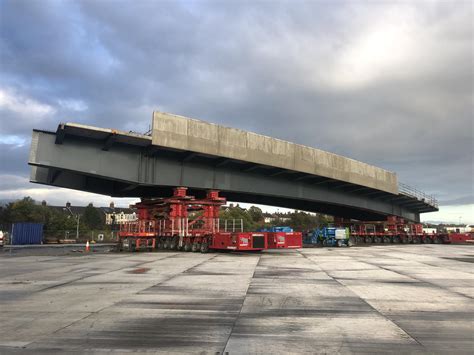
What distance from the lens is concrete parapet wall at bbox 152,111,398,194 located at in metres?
26.8

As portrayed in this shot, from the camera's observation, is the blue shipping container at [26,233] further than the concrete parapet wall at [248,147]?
Yes

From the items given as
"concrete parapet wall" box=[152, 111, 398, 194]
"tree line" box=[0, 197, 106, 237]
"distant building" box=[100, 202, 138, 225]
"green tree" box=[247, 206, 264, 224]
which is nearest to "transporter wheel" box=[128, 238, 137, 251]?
"concrete parapet wall" box=[152, 111, 398, 194]

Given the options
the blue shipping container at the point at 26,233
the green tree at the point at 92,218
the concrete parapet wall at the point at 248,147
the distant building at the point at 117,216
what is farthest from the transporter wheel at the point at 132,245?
the green tree at the point at 92,218

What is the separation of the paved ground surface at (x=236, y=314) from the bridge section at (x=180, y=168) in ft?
38.6

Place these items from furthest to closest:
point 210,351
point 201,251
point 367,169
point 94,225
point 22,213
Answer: point 94,225
point 22,213
point 367,169
point 201,251
point 210,351

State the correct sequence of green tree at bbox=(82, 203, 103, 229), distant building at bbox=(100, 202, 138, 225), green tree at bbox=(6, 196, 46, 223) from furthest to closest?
distant building at bbox=(100, 202, 138, 225)
green tree at bbox=(82, 203, 103, 229)
green tree at bbox=(6, 196, 46, 223)

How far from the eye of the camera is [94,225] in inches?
4259

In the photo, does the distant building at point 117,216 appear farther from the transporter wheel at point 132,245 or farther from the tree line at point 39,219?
the transporter wheel at point 132,245

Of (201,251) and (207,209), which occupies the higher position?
(207,209)

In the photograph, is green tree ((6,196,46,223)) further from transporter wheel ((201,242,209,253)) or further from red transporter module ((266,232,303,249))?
red transporter module ((266,232,303,249))

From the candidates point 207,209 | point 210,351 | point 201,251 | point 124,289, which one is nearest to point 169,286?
point 124,289

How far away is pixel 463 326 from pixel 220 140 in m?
23.0

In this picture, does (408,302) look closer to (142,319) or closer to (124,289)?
(142,319)

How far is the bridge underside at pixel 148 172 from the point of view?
24328 millimetres
